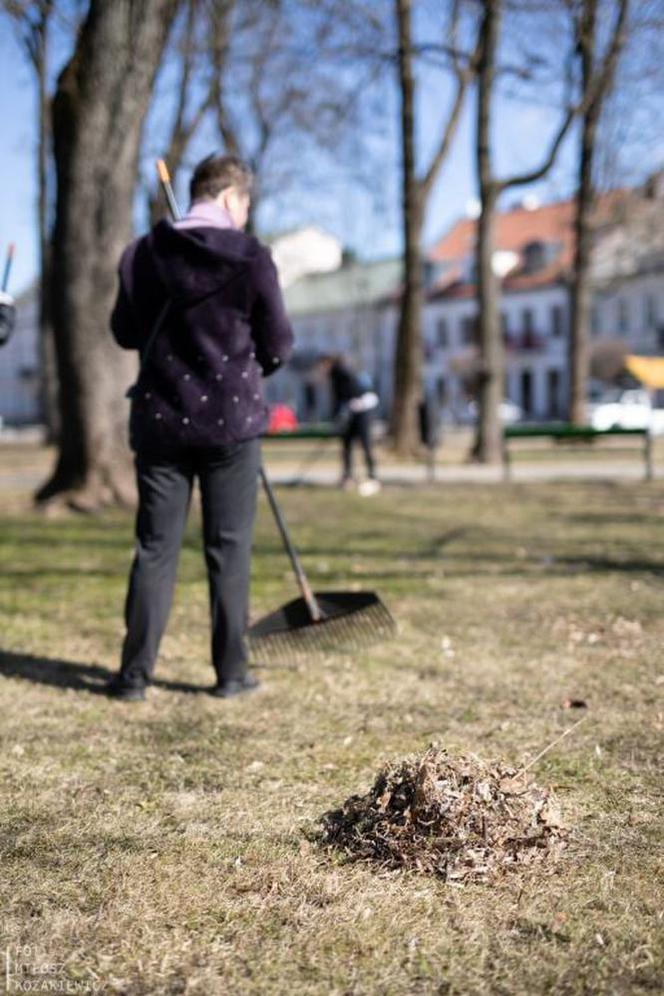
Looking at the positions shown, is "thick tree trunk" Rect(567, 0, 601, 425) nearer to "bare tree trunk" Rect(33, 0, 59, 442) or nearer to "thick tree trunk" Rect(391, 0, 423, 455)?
"thick tree trunk" Rect(391, 0, 423, 455)

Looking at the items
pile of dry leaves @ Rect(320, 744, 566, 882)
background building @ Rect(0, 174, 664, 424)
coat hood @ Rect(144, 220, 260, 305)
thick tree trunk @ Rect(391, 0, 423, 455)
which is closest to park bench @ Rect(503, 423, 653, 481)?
thick tree trunk @ Rect(391, 0, 423, 455)

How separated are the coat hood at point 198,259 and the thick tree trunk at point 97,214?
20.4 feet

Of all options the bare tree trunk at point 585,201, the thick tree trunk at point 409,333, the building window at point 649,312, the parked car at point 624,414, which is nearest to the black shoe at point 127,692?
the thick tree trunk at point 409,333

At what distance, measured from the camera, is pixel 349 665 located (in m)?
5.12

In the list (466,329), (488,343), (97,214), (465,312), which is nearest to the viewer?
(97,214)

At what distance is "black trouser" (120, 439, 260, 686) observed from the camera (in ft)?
15.1

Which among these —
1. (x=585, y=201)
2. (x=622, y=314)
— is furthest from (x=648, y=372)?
(x=622, y=314)

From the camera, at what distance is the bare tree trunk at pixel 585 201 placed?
19.2 m

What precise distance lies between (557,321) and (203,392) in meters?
64.6

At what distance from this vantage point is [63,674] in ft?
16.6

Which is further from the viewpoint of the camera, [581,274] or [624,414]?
[624,414]

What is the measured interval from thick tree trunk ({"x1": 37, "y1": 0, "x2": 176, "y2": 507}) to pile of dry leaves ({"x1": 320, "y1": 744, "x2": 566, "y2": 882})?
8063mm

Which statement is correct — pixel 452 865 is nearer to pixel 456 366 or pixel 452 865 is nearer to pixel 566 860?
pixel 566 860

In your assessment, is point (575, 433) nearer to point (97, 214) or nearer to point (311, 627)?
point (97, 214)
